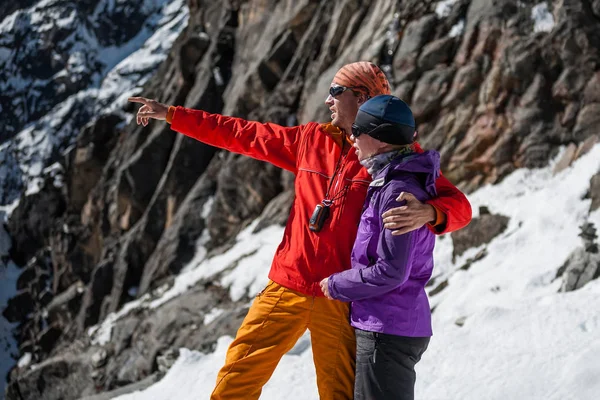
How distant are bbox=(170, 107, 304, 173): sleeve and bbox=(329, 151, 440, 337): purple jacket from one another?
867 millimetres

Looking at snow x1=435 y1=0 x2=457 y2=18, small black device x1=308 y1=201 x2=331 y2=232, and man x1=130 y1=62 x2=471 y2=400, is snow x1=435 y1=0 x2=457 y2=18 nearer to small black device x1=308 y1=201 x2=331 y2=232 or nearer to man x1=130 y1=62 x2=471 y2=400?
man x1=130 y1=62 x2=471 y2=400

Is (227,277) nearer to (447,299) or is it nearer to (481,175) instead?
(481,175)

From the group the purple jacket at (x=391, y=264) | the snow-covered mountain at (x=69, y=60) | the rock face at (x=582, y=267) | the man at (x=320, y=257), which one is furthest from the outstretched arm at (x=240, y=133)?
the snow-covered mountain at (x=69, y=60)

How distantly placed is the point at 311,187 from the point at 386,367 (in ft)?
3.55

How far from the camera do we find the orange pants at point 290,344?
10.1 ft

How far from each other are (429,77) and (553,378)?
978cm

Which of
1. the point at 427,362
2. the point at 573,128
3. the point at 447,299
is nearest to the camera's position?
the point at 427,362

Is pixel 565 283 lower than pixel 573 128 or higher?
lower

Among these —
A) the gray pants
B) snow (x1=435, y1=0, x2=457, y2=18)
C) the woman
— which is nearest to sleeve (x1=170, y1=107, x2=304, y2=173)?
the woman

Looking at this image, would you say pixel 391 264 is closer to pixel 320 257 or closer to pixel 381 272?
pixel 381 272

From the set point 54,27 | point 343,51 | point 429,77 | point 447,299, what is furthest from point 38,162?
point 447,299

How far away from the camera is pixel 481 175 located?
38.8ft

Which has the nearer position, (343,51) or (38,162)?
(343,51)

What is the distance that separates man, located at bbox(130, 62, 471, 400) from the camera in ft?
10.1
